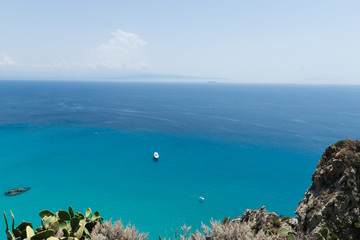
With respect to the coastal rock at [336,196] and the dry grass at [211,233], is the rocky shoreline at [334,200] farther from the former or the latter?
the dry grass at [211,233]

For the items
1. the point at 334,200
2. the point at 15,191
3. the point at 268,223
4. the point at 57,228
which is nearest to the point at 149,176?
the point at 15,191

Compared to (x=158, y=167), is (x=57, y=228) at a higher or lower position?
higher

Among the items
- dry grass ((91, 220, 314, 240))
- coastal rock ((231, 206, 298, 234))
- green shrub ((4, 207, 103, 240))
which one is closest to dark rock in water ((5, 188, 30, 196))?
green shrub ((4, 207, 103, 240))

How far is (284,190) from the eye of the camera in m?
46.7

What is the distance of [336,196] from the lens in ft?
36.5

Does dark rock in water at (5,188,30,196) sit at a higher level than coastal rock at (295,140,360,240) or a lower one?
lower

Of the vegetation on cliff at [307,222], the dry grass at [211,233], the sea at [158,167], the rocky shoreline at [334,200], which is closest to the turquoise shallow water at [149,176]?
the sea at [158,167]

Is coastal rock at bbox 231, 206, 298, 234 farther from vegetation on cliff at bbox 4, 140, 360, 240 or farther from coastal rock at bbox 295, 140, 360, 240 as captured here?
coastal rock at bbox 295, 140, 360, 240

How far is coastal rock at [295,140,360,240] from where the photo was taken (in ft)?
34.7

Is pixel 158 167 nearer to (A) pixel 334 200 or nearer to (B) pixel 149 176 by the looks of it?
(B) pixel 149 176

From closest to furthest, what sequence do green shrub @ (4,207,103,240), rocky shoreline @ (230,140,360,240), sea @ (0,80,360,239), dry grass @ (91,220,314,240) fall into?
dry grass @ (91,220,314,240) → green shrub @ (4,207,103,240) → rocky shoreline @ (230,140,360,240) → sea @ (0,80,360,239)

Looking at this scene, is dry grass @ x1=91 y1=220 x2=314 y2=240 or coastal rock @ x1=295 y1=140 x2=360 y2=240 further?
coastal rock @ x1=295 y1=140 x2=360 y2=240

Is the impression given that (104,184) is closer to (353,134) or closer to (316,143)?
(316,143)

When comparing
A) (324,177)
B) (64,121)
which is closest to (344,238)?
(324,177)
